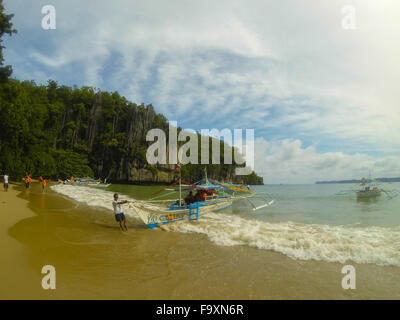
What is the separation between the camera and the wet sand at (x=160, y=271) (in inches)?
174

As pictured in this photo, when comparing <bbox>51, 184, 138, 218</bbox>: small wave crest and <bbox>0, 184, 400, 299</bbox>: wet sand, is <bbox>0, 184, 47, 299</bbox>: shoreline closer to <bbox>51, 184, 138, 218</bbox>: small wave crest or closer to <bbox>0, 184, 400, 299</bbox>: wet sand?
<bbox>0, 184, 400, 299</bbox>: wet sand

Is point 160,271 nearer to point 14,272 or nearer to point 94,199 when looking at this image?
point 14,272

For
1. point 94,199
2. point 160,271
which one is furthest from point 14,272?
point 94,199

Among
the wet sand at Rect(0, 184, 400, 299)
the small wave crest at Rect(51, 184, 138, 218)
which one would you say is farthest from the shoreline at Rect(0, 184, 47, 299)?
the small wave crest at Rect(51, 184, 138, 218)

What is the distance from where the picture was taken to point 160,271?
5465 millimetres

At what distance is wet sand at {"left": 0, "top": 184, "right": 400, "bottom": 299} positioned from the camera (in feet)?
14.5

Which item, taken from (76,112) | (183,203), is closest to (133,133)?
(76,112)

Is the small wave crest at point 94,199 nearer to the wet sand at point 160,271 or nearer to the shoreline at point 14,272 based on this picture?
the wet sand at point 160,271

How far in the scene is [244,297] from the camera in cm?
441

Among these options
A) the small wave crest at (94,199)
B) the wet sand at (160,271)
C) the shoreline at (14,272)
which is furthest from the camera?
the small wave crest at (94,199)

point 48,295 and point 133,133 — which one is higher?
point 133,133

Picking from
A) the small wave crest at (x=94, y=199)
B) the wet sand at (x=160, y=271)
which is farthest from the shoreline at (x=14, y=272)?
the small wave crest at (x=94, y=199)
